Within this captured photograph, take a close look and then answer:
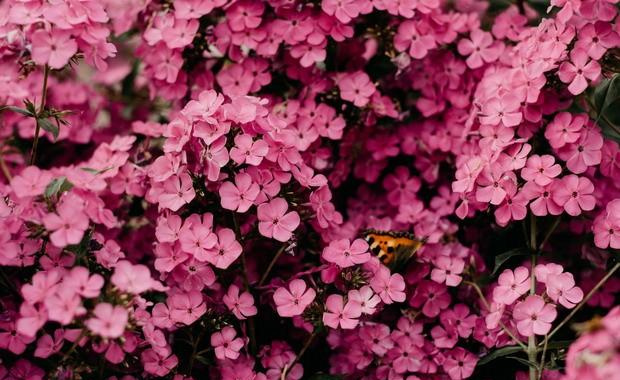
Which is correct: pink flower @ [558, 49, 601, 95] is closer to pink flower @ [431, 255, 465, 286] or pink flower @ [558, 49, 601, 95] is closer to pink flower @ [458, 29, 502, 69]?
pink flower @ [458, 29, 502, 69]

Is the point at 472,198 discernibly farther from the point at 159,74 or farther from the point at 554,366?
the point at 159,74

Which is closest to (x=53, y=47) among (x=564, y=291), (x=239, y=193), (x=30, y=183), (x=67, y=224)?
(x=30, y=183)

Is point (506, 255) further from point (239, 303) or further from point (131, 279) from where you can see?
point (131, 279)

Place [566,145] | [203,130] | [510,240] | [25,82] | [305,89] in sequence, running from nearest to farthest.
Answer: [203,130]
[566,145]
[510,240]
[305,89]
[25,82]

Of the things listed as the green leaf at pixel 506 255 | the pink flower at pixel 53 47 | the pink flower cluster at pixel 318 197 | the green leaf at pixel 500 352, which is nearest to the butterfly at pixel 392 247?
the pink flower cluster at pixel 318 197

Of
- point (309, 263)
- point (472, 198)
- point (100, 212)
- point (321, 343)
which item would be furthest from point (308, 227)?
point (100, 212)

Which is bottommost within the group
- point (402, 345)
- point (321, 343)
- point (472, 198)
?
point (321, 343)

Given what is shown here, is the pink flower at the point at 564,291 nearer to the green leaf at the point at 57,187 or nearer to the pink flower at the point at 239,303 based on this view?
the pink flower at the point at 239,303
